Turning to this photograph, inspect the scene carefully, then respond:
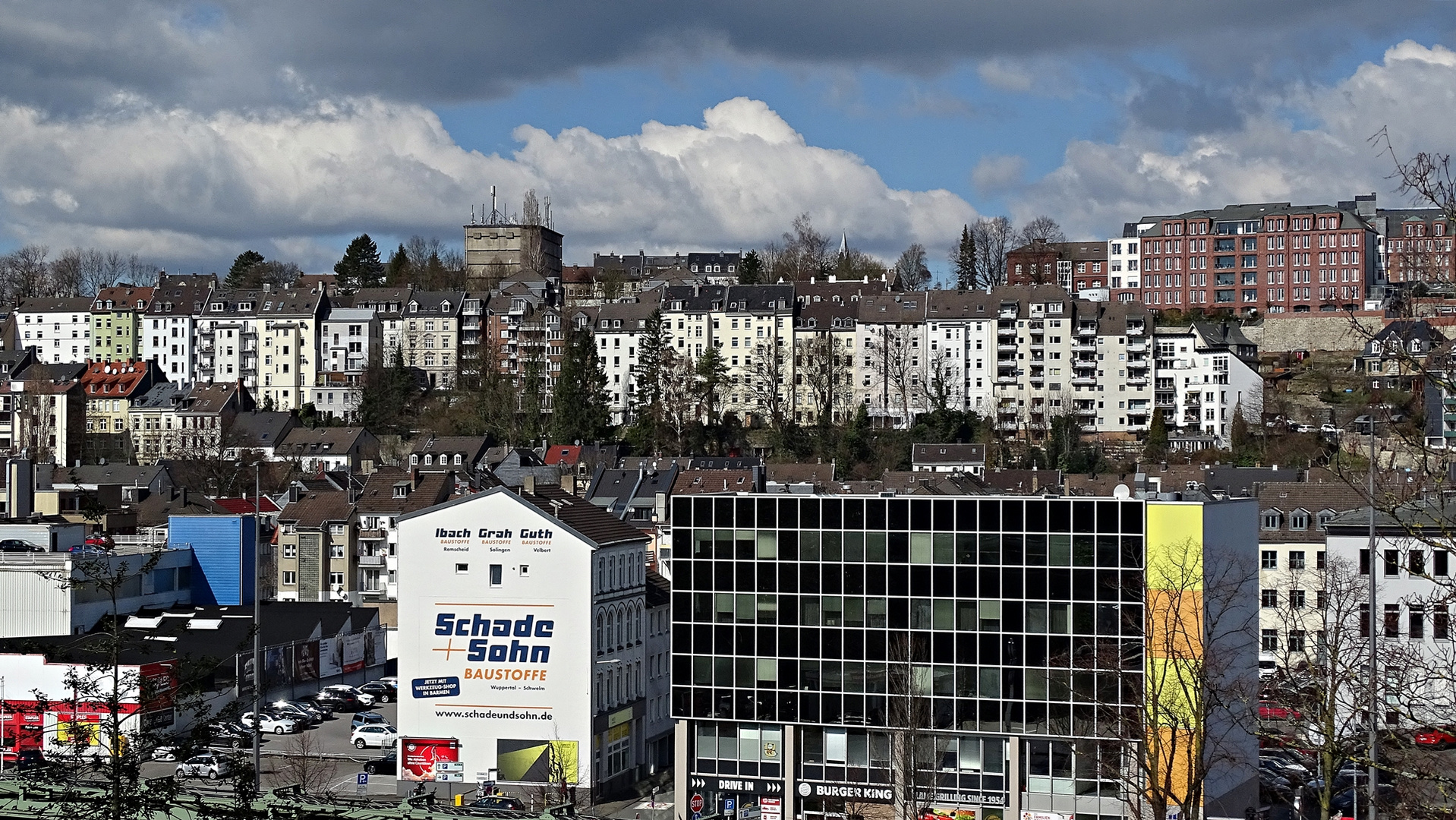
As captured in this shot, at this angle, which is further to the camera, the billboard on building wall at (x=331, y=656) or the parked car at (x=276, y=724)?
the billboard on building wall at (x=331, y=656)

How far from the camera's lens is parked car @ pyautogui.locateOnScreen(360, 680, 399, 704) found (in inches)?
2574

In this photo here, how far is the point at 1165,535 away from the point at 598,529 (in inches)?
680

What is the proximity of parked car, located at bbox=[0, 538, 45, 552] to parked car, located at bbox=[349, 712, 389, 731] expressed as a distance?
16.0m

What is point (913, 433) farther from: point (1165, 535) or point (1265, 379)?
point (1165, 535)

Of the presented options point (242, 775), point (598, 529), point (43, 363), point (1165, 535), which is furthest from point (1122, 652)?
point (43, 363)

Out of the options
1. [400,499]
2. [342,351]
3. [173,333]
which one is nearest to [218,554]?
[400,499]

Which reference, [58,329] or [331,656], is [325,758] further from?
[58,329]

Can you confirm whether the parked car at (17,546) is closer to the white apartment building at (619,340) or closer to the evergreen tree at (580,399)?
the evergreen tree at (580,399)

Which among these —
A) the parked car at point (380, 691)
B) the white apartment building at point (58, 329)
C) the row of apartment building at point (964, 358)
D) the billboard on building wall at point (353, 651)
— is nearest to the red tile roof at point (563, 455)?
the row of apartment building at point (964, 358)

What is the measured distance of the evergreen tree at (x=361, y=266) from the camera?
552ft

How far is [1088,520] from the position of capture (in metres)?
45.6

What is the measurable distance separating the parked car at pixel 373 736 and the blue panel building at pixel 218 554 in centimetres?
1861

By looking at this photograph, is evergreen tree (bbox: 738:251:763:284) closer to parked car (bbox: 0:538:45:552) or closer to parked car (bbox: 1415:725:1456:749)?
parked car (bbox: 0:538:45:552)

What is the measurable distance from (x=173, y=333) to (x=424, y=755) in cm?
11166
